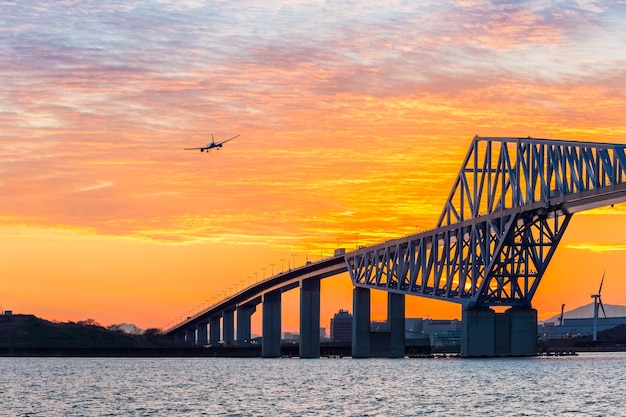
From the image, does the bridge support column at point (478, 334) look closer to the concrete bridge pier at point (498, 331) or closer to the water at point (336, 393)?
the concrete bridge pier at point (498, 331)

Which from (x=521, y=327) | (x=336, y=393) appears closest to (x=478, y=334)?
(x=521, y=327)

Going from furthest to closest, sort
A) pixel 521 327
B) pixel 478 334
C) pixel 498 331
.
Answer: pixel 521 327
pixel 498 331
pixel 478 334

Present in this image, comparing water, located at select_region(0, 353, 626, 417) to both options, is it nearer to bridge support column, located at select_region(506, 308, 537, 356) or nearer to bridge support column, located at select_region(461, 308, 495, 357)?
bridge support column, located at select_region(461, 308, 495, 357)

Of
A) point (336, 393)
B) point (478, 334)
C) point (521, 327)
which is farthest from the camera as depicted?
point (521, 327)

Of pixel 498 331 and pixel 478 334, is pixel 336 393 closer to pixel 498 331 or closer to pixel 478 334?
pixel 478 334

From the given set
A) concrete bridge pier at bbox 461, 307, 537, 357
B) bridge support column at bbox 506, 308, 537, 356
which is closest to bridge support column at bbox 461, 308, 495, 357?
concrete bridge pier at bbox 461, 307, 537, 357

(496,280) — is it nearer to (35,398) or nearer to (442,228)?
(442,228)
